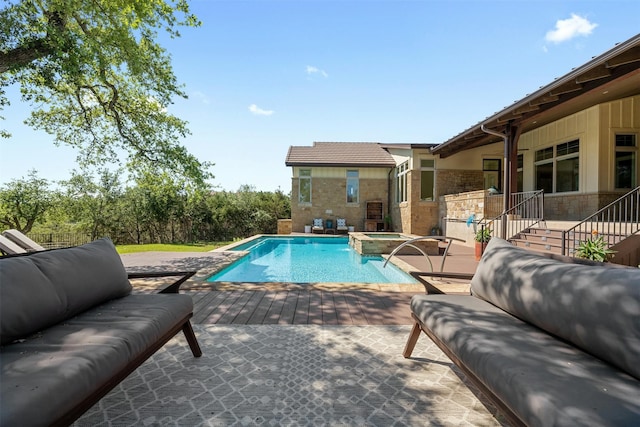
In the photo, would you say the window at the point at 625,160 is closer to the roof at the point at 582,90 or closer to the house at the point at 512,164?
the house at the point at 512,164

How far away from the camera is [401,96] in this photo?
13.6 meters

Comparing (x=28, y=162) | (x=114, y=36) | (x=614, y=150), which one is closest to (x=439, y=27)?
(x=614, y=150)

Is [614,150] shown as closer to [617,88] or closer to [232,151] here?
[617,88]

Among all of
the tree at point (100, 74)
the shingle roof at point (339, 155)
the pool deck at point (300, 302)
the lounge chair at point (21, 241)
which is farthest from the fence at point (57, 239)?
the pool deck at point (300, 302)

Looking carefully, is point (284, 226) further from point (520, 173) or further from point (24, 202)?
point (24, 202)

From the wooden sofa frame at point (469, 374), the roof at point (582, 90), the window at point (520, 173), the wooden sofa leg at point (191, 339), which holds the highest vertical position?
the roof at point (582, 90)

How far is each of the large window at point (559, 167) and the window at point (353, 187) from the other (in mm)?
8312

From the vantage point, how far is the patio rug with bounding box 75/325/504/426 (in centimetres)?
174

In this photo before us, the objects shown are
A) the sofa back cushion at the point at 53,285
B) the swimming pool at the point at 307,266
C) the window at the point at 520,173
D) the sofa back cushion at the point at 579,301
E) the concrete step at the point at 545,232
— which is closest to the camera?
the sofa back cushion at the point at 579,301

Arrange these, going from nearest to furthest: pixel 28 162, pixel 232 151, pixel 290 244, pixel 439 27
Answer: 1. pixel 439 27
2. pixel 290 244
3. pixel 28 162
4. pixel 232 151

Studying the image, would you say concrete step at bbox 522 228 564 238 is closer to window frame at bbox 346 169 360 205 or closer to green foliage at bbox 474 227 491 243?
green foliage at bbox 474 227 491 243

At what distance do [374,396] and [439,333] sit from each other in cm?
60

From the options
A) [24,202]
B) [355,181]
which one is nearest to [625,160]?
[355,181]

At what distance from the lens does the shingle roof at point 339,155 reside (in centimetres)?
1619
